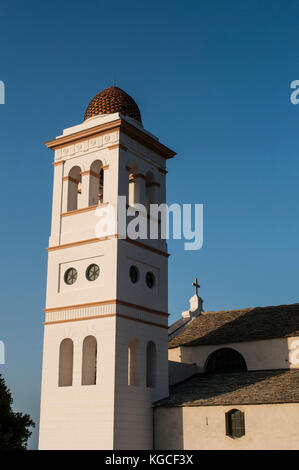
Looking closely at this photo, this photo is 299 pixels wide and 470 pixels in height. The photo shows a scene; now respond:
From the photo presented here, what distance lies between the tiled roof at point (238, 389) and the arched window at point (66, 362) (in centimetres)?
448

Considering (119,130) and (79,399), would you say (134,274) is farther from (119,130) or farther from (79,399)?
(119,130)

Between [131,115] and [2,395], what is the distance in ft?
53.5

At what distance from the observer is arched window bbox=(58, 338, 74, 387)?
28.6m

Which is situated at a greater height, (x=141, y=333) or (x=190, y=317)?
(x=190, y=317)

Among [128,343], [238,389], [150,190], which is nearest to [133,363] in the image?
[128,343]

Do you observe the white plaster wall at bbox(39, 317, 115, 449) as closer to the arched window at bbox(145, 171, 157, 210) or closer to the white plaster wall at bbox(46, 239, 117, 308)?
the white plaster wall at bbox(46, 239, 117, 308)

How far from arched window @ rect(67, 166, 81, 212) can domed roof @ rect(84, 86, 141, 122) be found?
3.21 metres

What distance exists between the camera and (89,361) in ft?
92.7

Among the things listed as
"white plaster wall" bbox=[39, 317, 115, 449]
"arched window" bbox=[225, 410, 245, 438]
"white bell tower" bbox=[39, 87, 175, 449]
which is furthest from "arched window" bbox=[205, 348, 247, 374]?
"white plaster wall" bbox=[39, 317, 115, 449]

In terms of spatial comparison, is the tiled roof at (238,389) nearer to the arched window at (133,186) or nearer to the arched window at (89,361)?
the arched window at (89,361)

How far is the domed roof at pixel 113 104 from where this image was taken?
105 ft
